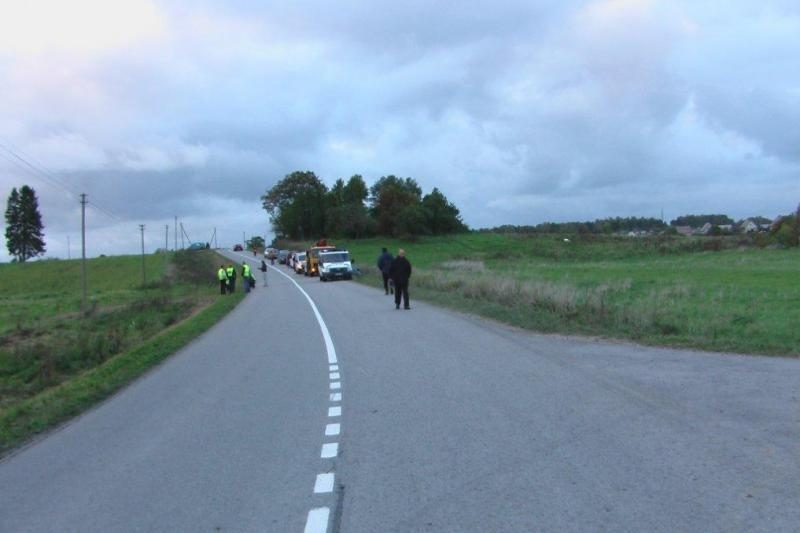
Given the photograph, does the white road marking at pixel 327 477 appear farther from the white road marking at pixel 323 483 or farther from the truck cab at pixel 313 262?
the truck cab at pixel 313 262

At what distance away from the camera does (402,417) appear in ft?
31.7

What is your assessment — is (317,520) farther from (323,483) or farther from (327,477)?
(327,477)

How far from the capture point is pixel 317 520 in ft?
19.5

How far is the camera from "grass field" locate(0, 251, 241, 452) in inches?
489

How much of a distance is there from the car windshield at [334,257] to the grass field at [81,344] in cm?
841

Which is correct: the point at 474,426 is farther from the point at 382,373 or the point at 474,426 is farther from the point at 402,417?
the point at 382,373

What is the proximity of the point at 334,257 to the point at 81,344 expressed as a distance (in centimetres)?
3358

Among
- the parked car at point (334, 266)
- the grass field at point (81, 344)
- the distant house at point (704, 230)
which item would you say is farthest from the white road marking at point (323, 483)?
the distant house at point (704, 230)

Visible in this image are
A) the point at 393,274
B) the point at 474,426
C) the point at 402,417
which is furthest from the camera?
the point at 393,274

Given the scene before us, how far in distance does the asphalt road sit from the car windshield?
4144 cm

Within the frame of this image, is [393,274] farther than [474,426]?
Yes

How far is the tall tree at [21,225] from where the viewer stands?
132 meters

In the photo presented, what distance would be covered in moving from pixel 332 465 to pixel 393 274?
768 inches

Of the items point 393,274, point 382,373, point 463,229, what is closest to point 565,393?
point 382,373
